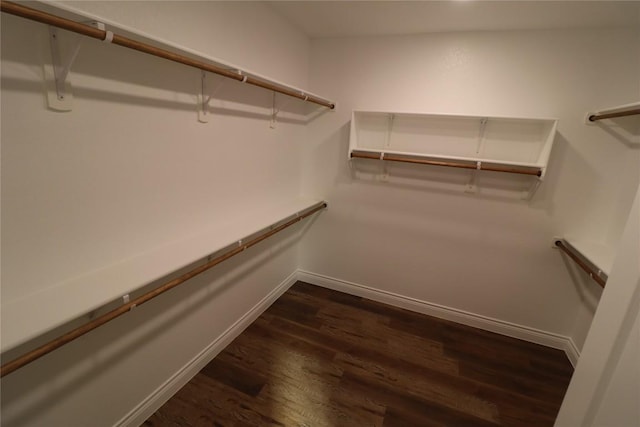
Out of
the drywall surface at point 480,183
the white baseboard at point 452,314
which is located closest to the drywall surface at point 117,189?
the drywall surface at point 480,183

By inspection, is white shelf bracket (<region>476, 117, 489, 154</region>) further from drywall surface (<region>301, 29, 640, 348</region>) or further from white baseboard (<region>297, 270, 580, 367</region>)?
white baseboard (<region>297, 270, 580, 367</region>)

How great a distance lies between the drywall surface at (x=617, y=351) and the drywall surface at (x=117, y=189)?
154 centimetres

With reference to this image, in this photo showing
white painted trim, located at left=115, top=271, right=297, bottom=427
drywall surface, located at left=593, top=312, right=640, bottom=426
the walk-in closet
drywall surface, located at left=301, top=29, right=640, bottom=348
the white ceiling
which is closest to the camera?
drywall surface, located at left=593, top=312, right=640, bottom=426

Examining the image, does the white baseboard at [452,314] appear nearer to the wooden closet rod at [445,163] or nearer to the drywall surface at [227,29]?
the wooden closet rod at [445,163]

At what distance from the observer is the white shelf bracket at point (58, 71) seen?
0.93 metres

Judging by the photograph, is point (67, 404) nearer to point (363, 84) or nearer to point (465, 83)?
point (363, 84)

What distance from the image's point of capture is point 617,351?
2.19ft

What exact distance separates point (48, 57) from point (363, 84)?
6.62 feet

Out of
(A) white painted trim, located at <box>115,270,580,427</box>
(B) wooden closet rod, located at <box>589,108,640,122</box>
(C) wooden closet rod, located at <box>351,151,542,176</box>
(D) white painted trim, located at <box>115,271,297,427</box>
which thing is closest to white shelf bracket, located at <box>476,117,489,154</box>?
(C) wooden closet rod, located at <box>351,151,542,176</box>

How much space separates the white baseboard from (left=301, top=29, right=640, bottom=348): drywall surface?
0.19 ft

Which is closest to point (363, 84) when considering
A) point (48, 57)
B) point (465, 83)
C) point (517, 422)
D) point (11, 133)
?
point (465, 83)

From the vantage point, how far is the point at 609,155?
6.23 feet

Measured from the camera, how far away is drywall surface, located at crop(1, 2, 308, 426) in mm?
929

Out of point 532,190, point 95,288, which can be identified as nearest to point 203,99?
point 95,288
